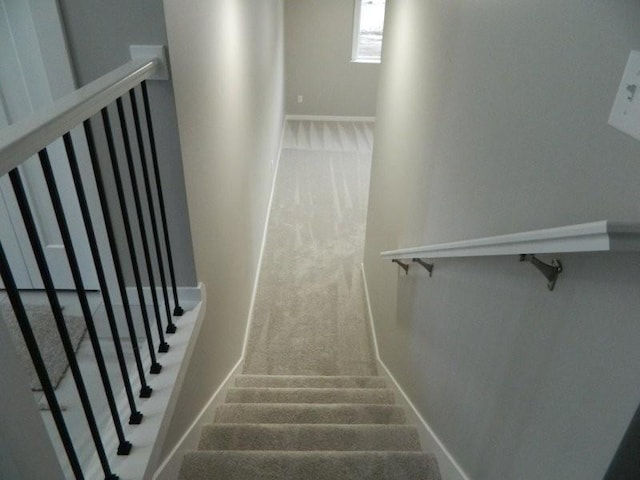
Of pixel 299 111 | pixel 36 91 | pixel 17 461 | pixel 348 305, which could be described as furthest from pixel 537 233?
pixel 299 111

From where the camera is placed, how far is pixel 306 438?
2.15 metres

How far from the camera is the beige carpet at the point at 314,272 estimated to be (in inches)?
145

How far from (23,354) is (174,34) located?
1.23 meters

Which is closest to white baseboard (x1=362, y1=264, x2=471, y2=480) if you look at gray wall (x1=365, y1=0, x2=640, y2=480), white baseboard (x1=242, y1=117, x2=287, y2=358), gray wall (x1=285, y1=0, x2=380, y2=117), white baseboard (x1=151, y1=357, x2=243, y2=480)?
gray wall (x1=365, y1=0, x2=640, y2=480)

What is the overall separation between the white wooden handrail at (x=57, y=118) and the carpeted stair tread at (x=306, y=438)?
1.56m

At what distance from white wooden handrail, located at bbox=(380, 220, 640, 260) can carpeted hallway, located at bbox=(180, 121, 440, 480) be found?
1.07 metres

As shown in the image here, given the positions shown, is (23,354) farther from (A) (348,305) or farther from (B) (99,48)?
(A) (348,305)

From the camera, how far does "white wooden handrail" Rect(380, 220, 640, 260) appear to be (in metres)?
0.76

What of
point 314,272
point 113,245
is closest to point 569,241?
point 113,245

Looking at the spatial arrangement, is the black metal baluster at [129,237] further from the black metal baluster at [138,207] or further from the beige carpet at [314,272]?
the beige carpet at [314,272]

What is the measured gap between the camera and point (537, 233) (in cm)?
101

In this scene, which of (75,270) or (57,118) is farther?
(75,270)

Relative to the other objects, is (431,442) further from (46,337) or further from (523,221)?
(46,337)

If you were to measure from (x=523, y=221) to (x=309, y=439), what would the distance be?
4.66ft
